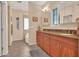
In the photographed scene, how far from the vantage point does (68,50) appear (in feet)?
10.7

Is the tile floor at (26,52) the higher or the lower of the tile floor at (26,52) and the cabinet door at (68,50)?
the lower

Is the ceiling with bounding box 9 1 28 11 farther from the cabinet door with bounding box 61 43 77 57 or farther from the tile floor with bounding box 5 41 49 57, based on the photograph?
the cabinet door with bounding box 61 43 77 57

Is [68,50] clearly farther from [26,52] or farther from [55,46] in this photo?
[26,52]

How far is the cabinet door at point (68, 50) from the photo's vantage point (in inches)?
118

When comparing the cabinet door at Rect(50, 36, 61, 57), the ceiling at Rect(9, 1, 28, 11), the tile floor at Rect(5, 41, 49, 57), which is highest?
the ceiling at Rect(9, 1, 28, 11)

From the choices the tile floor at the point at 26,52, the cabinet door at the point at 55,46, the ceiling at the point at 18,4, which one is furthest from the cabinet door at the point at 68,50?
the ceiling at the point at 18,4

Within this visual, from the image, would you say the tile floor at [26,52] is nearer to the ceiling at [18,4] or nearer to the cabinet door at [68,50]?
the cabinet door at [68,50]

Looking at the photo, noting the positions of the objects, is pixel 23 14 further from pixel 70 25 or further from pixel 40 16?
pixel 70 25

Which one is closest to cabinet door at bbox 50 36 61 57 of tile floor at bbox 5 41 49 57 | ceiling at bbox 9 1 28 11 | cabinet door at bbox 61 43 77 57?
cabinet door at bbox 61 43 77 57

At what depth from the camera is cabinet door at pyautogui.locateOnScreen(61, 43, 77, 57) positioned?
300 centimetres

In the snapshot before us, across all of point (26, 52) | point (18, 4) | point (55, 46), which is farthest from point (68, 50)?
point (18, 4)

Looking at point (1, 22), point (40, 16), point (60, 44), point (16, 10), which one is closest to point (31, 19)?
point (40, 16)

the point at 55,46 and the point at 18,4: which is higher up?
the point at 18,4

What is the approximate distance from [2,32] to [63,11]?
2563 mm
